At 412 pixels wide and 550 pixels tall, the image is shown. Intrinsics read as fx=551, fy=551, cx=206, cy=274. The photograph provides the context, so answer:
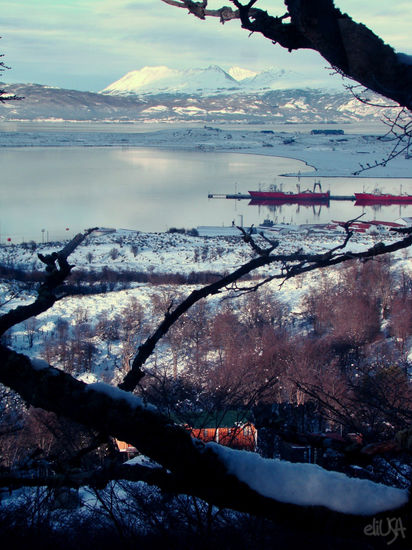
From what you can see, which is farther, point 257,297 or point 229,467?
point 257,297

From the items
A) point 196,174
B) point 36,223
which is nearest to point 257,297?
point 36,223

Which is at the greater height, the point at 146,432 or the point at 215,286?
the point at 215,286

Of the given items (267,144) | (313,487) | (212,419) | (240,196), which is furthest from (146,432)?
(267,144)

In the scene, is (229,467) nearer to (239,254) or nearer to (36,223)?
(239,254)

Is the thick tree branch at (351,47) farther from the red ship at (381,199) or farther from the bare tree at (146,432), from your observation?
the red ship at (381,199)

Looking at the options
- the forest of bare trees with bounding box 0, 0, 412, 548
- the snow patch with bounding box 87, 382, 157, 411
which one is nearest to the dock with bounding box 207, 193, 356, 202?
the forest of bare trees with bounding box 0, 0, 412, 548

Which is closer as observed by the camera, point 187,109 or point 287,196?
point 287,196

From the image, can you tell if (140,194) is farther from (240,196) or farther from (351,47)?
(351,47)

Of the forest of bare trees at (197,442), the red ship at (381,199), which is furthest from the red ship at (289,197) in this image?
the forest of bare trees at (197,442)

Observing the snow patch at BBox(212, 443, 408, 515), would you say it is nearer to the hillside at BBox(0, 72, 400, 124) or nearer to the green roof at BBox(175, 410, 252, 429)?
the green roof at BBox(175, 410, 252, 429)
